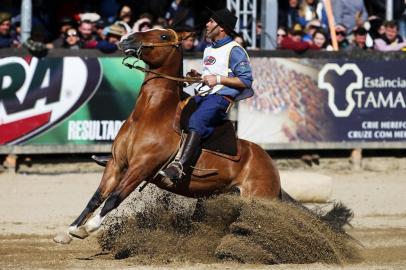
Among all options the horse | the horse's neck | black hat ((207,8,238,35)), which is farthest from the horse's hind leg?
black hat ((207,8,238,35))

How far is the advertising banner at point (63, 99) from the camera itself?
13.3m

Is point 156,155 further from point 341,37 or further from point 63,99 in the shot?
point 341,37

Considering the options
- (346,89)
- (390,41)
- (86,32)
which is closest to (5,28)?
(86,32)

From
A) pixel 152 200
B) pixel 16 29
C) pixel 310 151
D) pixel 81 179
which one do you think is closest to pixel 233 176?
pixel 152 200

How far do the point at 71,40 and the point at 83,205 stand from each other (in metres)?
3.13

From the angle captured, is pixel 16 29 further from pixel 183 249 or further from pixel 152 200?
pixel 183 249

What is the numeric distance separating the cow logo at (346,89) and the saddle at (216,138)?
6040 millimetres

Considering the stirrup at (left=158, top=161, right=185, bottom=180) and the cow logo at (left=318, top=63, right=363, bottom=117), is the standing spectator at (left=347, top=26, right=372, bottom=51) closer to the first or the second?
the cow logo at (left=318, top=63, right=363, bottom=117)

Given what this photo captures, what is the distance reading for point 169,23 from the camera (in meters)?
15.3

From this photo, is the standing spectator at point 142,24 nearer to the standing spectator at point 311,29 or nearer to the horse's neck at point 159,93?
the standing spectator at point 311,29

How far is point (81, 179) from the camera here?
1365cm

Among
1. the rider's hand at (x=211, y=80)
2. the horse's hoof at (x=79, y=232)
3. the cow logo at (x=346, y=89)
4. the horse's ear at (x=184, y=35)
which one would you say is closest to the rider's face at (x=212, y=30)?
the horse's ear at (x=184, y=35)

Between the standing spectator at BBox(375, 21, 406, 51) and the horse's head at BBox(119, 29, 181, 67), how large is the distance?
7.68m

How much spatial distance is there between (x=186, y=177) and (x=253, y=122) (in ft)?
18.8
